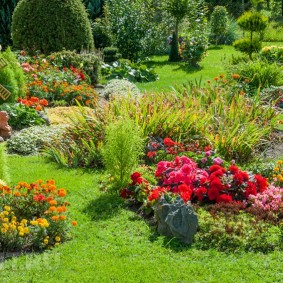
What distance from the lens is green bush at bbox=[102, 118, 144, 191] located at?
7.98 metres

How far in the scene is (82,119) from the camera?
9.78 metres

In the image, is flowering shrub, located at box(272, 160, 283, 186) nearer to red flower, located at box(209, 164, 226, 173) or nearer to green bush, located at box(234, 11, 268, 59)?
red flower, located at box(209, 164, 226, 173)

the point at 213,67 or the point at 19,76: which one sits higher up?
the point at 19,76

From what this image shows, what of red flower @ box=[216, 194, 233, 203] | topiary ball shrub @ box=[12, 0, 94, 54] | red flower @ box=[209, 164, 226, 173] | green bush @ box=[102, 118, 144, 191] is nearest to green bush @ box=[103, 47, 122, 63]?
Result: topiary ball shrub @ box=[12, 0, 94, 54]

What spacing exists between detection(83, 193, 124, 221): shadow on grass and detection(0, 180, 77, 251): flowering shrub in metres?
0.49

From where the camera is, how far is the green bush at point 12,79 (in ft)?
40.7

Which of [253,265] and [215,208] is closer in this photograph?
[253,265]

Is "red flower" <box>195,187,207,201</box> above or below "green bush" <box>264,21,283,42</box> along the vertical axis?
above

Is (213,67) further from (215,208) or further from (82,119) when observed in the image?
(215,208)

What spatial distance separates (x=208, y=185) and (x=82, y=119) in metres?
2.67

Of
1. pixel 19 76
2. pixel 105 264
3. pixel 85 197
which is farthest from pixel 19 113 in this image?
pixel 105 264

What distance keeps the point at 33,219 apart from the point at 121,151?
1.59 meters

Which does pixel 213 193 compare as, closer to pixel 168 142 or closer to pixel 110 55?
pixel 168 142

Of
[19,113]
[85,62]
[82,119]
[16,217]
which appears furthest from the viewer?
[85,62]
